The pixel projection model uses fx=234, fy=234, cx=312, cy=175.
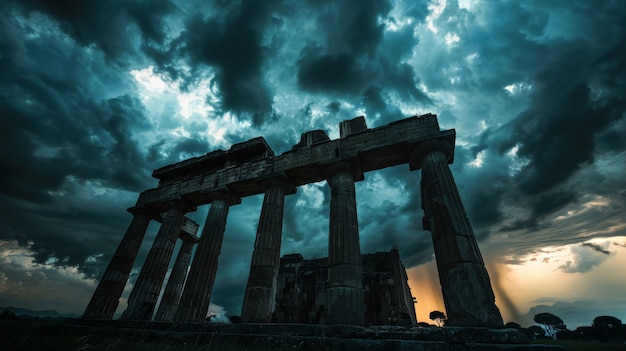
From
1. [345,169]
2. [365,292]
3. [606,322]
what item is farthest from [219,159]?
[606,322]

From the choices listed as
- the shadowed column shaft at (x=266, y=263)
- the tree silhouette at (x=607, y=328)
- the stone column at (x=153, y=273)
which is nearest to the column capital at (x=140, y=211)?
the stone column at (x=153, y=273)

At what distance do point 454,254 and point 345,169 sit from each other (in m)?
5.77

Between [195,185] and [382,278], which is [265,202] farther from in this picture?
[382,278]

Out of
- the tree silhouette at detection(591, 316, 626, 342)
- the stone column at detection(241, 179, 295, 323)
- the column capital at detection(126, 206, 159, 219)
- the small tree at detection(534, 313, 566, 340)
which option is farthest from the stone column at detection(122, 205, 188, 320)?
the small tree at detection(534, 313, 566, 340)

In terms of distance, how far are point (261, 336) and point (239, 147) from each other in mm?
11321

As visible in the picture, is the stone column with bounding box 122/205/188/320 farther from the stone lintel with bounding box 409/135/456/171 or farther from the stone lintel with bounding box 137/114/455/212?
the stone lintel with bounding box 409/135/456/171

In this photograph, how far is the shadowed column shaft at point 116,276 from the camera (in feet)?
42.2

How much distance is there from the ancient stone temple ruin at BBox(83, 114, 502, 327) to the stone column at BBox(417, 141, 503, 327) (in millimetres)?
30

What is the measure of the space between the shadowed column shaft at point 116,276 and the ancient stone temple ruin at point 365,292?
1122 cm

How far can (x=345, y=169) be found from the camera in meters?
11.7

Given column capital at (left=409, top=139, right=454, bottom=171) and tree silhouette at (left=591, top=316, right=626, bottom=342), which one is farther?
tree silhouette at (left=591, top=316, right=626, bottom=342)

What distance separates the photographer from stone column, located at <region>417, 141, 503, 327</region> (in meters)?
6.78

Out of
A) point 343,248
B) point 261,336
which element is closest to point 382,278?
point 343,248

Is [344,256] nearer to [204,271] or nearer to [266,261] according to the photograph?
[266,261]
